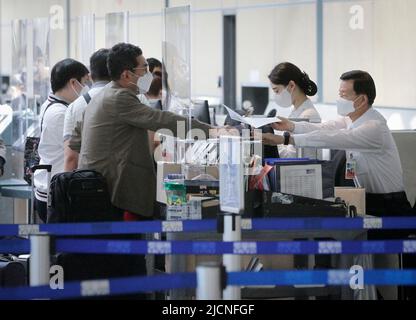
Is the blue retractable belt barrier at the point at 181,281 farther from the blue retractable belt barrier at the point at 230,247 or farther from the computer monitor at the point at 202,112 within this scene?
the computer monitor at the point at 202,112

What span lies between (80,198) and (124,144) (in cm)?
37

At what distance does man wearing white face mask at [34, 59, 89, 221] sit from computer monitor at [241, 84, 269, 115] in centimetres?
721

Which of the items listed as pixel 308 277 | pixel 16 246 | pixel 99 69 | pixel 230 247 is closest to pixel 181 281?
pixel 308 277

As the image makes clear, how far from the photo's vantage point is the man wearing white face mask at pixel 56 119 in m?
6.95

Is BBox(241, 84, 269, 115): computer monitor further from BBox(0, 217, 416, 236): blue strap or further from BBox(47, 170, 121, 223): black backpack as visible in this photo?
BBox(0, 217, 416, 236): blue strap

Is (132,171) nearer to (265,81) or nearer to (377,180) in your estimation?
(377,180)

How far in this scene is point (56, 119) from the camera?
6961mm

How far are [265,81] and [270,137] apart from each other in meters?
8.06

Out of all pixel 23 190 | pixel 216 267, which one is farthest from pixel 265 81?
pixel 216 267

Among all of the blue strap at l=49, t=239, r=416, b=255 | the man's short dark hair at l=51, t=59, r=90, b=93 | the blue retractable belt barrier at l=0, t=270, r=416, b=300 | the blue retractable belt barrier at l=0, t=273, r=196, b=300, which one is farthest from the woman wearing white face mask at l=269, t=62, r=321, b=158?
the blue retractable belt barrier at l=0, t=273, r=196, b=300

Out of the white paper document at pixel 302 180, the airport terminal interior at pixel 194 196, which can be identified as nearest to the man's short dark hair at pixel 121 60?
the airport terminal interior at pixel 194 196

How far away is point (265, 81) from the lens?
14.4m

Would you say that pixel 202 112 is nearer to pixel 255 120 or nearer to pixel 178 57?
pixel 178 57

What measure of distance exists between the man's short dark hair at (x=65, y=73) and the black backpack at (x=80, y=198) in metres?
1.13
